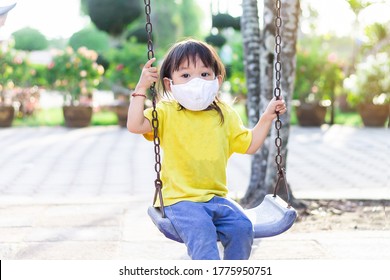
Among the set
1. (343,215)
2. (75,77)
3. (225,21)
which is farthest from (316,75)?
(343,215)

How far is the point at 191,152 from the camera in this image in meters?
3.19

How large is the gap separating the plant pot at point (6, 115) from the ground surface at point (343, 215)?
27.3 ft

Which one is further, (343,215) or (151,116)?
(343,215)

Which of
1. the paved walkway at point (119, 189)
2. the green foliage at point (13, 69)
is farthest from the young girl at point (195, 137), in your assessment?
the green foliage at point (13, 69)

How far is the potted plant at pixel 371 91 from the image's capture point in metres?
12.0

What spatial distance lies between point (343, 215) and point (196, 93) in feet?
8.29

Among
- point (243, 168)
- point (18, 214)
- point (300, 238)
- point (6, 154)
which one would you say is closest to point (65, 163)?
point (6, 154)

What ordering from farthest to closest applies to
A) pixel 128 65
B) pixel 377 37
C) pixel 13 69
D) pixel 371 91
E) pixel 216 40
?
1. pixel 216 40
2. pixel 377 37
3. pixel 128 65
4. pixel 13 69
5. pixel 371 91

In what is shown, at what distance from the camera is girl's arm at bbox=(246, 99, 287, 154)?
3.32 metres

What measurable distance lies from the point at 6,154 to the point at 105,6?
10954mm

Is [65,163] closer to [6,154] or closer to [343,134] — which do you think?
[6,154]

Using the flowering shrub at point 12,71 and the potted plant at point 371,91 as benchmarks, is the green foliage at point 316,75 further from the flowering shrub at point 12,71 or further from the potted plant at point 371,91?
the flowering shrub at point 12,71

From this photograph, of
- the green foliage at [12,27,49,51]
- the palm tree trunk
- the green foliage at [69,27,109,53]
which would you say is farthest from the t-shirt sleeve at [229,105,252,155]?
the green foliage at [12,27,49,51]

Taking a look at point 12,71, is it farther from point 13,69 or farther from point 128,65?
point 128,65
